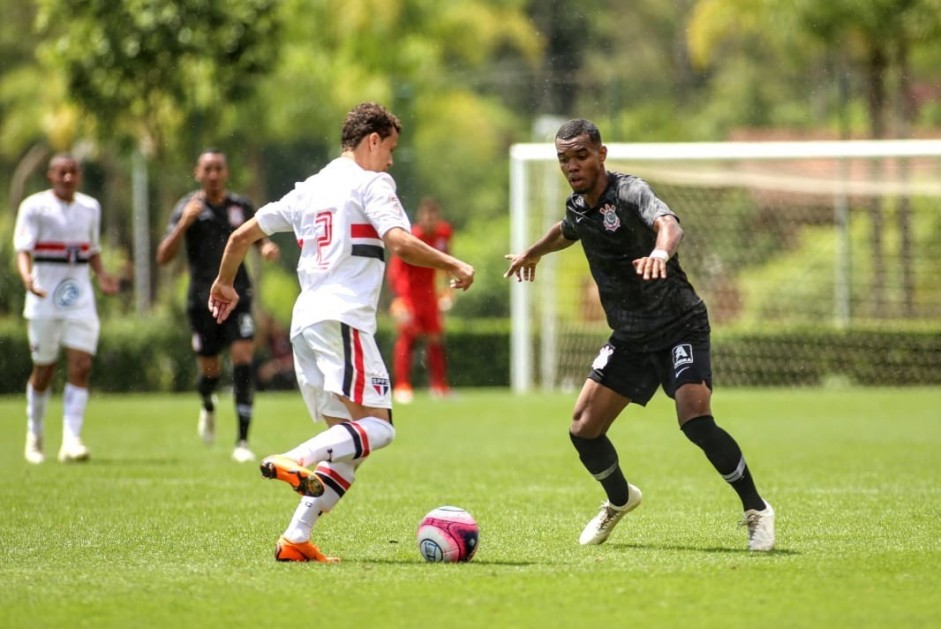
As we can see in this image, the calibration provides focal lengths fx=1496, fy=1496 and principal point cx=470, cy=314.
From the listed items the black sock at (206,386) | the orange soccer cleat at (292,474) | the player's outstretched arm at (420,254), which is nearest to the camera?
the orange soccer cleat at (292,474)

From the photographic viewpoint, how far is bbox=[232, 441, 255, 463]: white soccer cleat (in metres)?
13.1

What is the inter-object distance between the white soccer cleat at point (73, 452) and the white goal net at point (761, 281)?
33.7ft

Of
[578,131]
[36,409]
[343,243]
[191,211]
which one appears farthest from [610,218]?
[36,409]

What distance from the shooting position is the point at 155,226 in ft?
94.6

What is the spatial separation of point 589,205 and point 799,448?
22.6ft

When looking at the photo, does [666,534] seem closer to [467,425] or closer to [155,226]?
[467,425]

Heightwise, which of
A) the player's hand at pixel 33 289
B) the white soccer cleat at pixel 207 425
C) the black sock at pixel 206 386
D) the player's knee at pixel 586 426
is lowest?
the white soccer cleat at pixel 207 425

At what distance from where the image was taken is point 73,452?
13.2m

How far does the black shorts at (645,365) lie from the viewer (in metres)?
7.88

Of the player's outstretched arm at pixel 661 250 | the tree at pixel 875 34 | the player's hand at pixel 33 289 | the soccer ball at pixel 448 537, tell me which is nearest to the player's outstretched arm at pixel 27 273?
the player's hand at pixel 33 289

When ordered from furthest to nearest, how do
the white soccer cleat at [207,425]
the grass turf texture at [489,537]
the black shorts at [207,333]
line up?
the white soccer cleat at [207,425]
the black shorts at [207,333]
the grass turf texture at [489,537]

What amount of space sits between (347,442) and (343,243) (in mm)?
990

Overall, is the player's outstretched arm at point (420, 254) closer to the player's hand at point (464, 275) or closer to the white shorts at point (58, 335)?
the player's hand at point (464, 275)

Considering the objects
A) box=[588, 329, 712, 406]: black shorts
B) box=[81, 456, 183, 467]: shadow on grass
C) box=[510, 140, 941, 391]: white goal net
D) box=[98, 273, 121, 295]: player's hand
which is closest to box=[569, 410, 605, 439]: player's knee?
box=[588, 329, 712, 406]: black shorts
